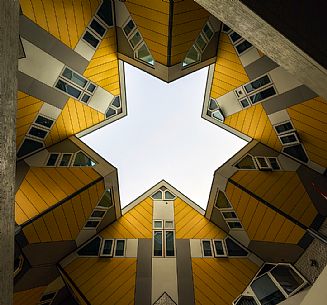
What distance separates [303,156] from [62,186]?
10451 millimetres

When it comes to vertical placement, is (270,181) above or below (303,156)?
below

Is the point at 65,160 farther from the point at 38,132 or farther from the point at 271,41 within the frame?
the point at 271,41

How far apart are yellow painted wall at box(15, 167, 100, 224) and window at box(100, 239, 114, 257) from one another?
342 centimetres

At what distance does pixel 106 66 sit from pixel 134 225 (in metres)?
7.99

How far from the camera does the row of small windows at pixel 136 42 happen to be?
12.1 m

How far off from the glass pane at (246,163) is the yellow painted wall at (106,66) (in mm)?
7203

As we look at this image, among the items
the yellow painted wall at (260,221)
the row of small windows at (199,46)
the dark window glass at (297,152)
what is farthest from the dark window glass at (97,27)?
the dark window glass at (297,152)

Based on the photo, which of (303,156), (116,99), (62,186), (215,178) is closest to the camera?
(62,186)

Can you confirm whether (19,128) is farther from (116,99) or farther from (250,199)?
(250,199)

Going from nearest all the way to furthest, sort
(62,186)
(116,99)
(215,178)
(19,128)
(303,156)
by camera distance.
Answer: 1. (19,128)
2. (62,186)
3. (303,156)
4. (215,178)
5. (116,99)

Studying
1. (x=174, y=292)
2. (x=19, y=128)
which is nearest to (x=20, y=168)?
(x=19, y=128)

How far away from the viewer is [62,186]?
11.5 meters

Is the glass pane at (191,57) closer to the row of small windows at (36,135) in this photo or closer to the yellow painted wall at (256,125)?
the yellow painted wall at (256,125)

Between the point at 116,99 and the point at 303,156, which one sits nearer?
the point at 303,156
